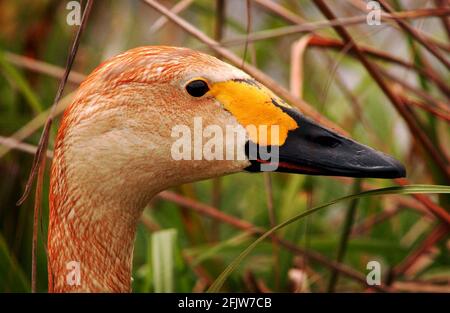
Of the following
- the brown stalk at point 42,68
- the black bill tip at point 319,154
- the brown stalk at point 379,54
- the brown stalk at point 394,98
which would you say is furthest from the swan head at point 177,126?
the brown stalk at point 42,68

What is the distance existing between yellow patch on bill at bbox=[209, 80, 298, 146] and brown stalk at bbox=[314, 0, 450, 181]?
0.42 metres

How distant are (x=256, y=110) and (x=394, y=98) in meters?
0.57

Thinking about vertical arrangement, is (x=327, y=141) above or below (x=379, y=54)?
below

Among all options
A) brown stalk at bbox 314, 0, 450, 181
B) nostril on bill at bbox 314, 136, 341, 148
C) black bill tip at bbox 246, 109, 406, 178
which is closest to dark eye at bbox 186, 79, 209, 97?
black bill tip at bbox 246, 109, 406, 178

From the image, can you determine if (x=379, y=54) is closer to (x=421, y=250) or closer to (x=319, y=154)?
(x=421, y=250)

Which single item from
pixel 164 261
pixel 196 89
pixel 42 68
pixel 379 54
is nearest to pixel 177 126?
pixel 196 89

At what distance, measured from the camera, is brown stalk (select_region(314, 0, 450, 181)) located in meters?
2.00

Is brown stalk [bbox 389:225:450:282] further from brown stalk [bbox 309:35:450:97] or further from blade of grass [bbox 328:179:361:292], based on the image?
brown stalk [bbox 309:35:450:97]

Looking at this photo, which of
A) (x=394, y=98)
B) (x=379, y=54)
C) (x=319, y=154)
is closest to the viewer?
(x=319, y=154)

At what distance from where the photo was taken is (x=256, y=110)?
165cm

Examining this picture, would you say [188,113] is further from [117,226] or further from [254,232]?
[254,232]

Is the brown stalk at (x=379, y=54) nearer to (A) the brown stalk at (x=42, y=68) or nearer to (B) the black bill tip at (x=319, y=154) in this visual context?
(B) the black bill tip at (x=319, y=154)

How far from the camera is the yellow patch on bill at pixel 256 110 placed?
1.65 metres
